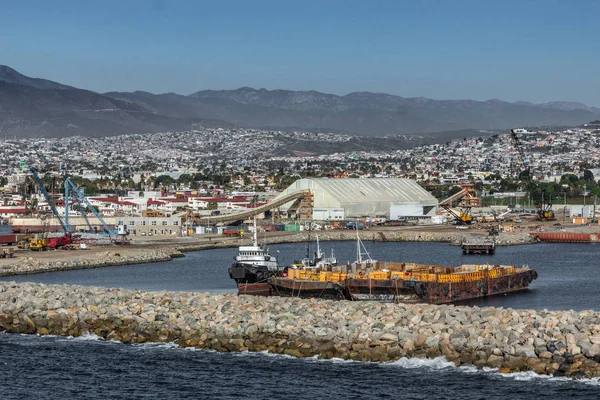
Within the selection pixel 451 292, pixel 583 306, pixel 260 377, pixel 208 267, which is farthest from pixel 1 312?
pixel 208 267

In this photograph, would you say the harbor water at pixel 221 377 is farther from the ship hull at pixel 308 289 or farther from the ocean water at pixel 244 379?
the ship hull at pixel 308 289

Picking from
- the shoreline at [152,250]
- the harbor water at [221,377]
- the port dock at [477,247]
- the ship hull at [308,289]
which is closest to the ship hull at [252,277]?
the ship hull at [308,289]

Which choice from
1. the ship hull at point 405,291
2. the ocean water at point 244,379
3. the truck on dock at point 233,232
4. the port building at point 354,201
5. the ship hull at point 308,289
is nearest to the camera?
the ocean water at point 244,379

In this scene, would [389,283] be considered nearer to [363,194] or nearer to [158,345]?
[158,345]

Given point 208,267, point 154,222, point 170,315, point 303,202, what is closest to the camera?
point 170,315

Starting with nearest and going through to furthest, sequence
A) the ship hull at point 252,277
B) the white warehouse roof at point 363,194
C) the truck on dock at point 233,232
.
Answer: the ship hull at point 252,277 → the truck on dock at point 233,232 → the white warehouse roof at point 363,194

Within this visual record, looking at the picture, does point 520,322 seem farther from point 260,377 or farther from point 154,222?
point 154,222

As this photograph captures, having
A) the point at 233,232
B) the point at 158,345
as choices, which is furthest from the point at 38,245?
the point at 158,345
